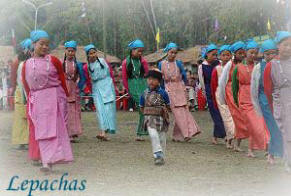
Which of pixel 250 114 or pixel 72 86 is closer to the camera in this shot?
pixel 250 114

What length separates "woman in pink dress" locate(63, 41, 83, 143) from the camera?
12.8 m

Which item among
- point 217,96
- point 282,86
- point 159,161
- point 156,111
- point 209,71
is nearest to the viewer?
point 282,86

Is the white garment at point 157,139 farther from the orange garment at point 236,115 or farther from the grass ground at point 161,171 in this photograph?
the orange garment at point 236,115

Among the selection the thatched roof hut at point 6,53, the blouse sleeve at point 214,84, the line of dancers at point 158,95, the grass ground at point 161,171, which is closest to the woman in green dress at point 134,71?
the line of dancers at point 158,95

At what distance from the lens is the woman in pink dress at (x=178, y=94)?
12.7m

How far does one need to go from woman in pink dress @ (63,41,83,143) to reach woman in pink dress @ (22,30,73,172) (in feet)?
13.2

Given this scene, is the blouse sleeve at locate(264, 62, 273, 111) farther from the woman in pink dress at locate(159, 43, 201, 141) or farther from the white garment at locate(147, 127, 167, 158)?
the woman in pink dress at locate(159, 43, 201, 141)

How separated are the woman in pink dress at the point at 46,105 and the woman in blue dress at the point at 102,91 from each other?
13.8ft

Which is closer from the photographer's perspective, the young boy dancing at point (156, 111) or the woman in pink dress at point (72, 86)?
the young boy dancing at point (156, 111)

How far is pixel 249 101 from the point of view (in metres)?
10.4

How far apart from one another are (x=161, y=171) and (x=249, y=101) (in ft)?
8.20

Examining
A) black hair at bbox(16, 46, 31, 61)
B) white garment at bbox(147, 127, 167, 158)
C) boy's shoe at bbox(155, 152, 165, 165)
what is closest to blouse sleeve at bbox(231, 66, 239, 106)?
white garment at bbox(147, 127, 167, 158)

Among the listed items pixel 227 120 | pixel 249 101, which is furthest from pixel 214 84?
pixel 249 101

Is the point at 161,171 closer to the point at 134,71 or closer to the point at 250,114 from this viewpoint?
the point at 250,114
